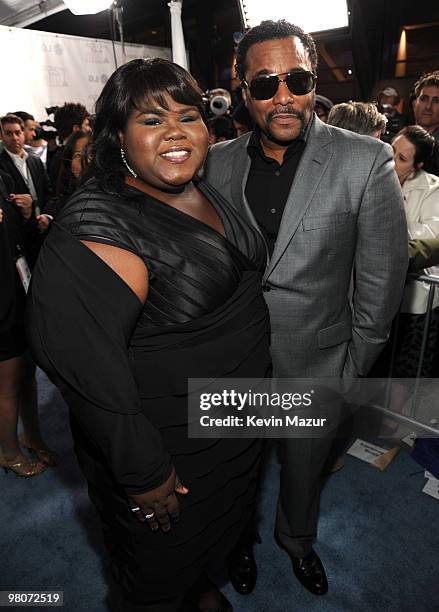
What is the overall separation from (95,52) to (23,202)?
5.96m

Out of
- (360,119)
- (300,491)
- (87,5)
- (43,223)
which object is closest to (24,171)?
(43,223)

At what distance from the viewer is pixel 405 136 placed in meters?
2.77

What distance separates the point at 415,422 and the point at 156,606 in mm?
1822

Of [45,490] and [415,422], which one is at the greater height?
[415,422]

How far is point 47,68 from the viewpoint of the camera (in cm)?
675

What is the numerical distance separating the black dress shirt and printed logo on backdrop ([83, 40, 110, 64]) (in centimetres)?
668

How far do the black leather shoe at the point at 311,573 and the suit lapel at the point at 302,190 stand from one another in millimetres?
1312

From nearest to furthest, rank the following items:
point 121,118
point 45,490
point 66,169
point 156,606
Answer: point 121,118
point 156,606
point 45,490
point 66,169

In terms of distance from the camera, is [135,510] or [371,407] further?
[371,407]

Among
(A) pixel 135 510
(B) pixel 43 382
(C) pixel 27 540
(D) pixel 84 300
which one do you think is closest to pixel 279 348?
(A) pixel 135 510

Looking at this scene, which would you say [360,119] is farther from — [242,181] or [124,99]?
[124,99]

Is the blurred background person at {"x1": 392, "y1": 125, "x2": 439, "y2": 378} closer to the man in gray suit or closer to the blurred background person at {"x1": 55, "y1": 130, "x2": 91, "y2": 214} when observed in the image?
the man in gray suit

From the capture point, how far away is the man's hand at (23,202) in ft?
8.05

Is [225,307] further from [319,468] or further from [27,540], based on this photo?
[27,540]
